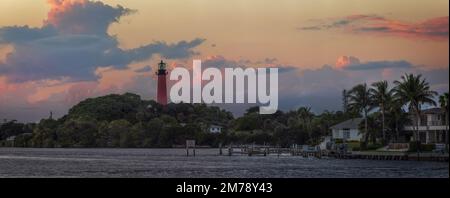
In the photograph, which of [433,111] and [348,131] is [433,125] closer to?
[433,111]

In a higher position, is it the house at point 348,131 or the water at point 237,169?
the house at point 348,131

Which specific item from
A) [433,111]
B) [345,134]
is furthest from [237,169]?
[345,134]

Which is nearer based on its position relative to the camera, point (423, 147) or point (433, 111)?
point (423, 147)

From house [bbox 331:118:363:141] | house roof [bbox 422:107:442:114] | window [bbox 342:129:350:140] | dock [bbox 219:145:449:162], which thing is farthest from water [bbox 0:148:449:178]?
window [bbox 342:129:350:140]

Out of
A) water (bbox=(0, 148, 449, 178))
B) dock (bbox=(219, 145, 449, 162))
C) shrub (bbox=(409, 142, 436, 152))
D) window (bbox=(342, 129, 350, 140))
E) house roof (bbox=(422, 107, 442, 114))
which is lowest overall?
water (bbox=(0, 148, 449, 178))

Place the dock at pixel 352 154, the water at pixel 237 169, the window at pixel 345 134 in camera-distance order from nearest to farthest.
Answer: the water at pixel 237 169, the dock at pixel 352 154, the window at pixel 345 134

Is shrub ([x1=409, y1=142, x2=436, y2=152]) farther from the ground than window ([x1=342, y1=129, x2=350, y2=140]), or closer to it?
closer to it

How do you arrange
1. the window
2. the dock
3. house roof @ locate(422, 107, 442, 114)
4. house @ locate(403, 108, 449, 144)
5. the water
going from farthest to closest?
the window < house roof @ locate(422, 107, 442, 114) < house @ locate(403, 108, 449, 144) < the dock < the water

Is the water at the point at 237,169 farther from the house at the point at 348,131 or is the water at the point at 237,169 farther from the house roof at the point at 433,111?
the house at the point at 348,131

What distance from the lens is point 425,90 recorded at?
104 m

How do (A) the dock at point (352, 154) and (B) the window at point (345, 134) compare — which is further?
(B) the window at point (345, 134)

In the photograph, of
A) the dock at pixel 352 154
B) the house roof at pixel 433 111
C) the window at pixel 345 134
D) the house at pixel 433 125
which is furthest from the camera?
the window at pixel 345 134

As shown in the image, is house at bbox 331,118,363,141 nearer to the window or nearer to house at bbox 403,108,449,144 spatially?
the window

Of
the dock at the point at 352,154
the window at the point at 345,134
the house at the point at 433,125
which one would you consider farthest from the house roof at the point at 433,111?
the window at the point at 345,134
